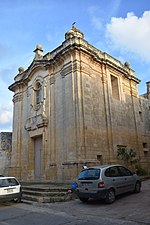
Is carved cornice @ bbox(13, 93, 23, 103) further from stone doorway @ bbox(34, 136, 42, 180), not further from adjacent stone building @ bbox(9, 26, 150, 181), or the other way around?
stone doorway @ bbox(34, 136, 42, 180)

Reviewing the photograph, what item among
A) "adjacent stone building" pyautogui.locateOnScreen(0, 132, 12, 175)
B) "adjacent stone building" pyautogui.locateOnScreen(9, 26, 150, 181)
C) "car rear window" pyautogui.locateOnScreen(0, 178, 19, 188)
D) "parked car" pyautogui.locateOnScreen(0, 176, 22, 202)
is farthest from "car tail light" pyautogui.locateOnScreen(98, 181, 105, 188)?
"adjacent stone building" pyautogui.locateOnScreen(0, 132, 12, 175)

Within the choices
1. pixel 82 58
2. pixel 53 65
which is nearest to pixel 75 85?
pixel 82 58

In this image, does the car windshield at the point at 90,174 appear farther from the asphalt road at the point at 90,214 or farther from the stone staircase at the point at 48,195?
the stone staircase at the point at 48,195

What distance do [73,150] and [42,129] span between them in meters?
3.76

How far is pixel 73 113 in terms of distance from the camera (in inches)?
496

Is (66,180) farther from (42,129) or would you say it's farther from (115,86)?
(115,86)

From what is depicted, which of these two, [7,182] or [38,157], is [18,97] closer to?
[38,157]

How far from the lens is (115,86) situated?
1745cm

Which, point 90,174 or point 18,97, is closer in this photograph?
point 90,174

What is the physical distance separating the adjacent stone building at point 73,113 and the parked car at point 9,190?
11.8 ft

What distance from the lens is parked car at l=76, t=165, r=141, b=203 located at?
725cm

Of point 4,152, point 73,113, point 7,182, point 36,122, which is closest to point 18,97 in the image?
point 36,122

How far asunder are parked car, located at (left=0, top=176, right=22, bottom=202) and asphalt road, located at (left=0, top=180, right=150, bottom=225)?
78 centimetres

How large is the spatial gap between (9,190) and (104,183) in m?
3.77
